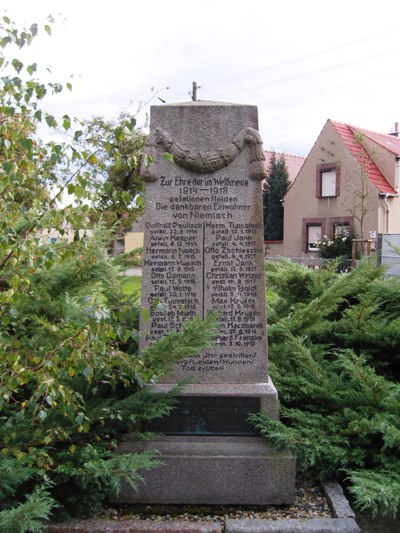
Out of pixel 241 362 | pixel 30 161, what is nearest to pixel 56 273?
pixel 241 362

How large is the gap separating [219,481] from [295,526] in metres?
0.61

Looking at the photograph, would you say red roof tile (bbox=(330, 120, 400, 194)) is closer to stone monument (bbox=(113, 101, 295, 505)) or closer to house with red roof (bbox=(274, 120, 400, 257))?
house with red roof (bbox=(274, 120, 400, 257))

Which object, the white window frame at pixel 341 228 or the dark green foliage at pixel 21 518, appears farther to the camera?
the white window frame at pixel 341 228

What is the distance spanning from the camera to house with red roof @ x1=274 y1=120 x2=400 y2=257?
27.7 metres

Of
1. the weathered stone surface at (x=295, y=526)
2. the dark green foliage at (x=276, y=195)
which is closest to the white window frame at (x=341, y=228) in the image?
the dark green foliage at (x=276, y=195)

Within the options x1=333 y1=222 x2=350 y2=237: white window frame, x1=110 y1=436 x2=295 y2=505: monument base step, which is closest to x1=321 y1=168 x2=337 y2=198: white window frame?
x1=333 y1=222 x2=350 y2=237: white window frame

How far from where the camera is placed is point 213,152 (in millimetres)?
4168

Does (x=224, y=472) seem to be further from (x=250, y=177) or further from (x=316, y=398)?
(x=250, y=177)

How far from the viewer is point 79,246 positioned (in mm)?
2760

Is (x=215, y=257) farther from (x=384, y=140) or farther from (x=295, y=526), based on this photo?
(x=384, y=140)

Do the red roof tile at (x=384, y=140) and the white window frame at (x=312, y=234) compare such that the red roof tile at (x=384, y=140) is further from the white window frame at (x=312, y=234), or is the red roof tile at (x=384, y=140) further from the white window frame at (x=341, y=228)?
the white window frame at (x=312, y=234)

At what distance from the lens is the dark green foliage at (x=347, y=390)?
3.78m

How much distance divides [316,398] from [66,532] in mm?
1955

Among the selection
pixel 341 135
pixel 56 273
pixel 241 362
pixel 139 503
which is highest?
pixel 341 135
